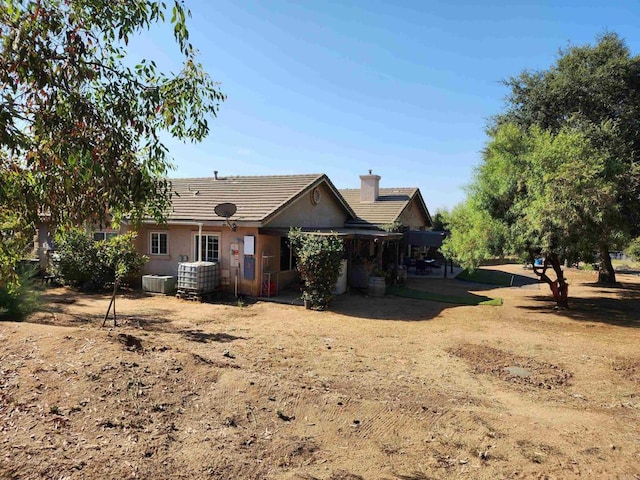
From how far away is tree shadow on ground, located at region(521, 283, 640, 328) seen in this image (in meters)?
14.2

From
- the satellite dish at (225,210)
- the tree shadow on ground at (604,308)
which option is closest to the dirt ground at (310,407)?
the tree shadow on ground at (604,308)

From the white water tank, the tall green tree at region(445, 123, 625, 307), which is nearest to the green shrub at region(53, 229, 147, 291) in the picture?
the white water tank

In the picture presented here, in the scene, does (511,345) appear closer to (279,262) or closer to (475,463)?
(475,463)

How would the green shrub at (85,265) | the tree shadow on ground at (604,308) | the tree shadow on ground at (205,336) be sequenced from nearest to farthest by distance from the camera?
the tree shadow on ground at (205,336), the tree shadow on ground at (604,308), the green shrub at (85,265)

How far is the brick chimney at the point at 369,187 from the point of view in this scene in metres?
26.8

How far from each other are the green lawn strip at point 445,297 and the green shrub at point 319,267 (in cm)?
467

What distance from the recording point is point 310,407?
562 cm

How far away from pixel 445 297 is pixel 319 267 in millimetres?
6723

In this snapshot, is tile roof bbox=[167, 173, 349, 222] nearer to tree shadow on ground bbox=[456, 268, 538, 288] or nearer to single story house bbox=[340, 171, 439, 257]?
single story house bbox=[340, 171, 439, 257]

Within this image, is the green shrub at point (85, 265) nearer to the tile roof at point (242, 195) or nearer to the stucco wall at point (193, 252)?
the stucco wall at point (193, 252)

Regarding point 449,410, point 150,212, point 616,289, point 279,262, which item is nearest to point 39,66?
point 150,212

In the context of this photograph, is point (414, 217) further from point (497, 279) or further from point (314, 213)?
point (314, 213)

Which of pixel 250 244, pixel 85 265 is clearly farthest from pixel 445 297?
pixel 85 265

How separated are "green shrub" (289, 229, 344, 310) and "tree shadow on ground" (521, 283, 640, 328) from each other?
7721mm
